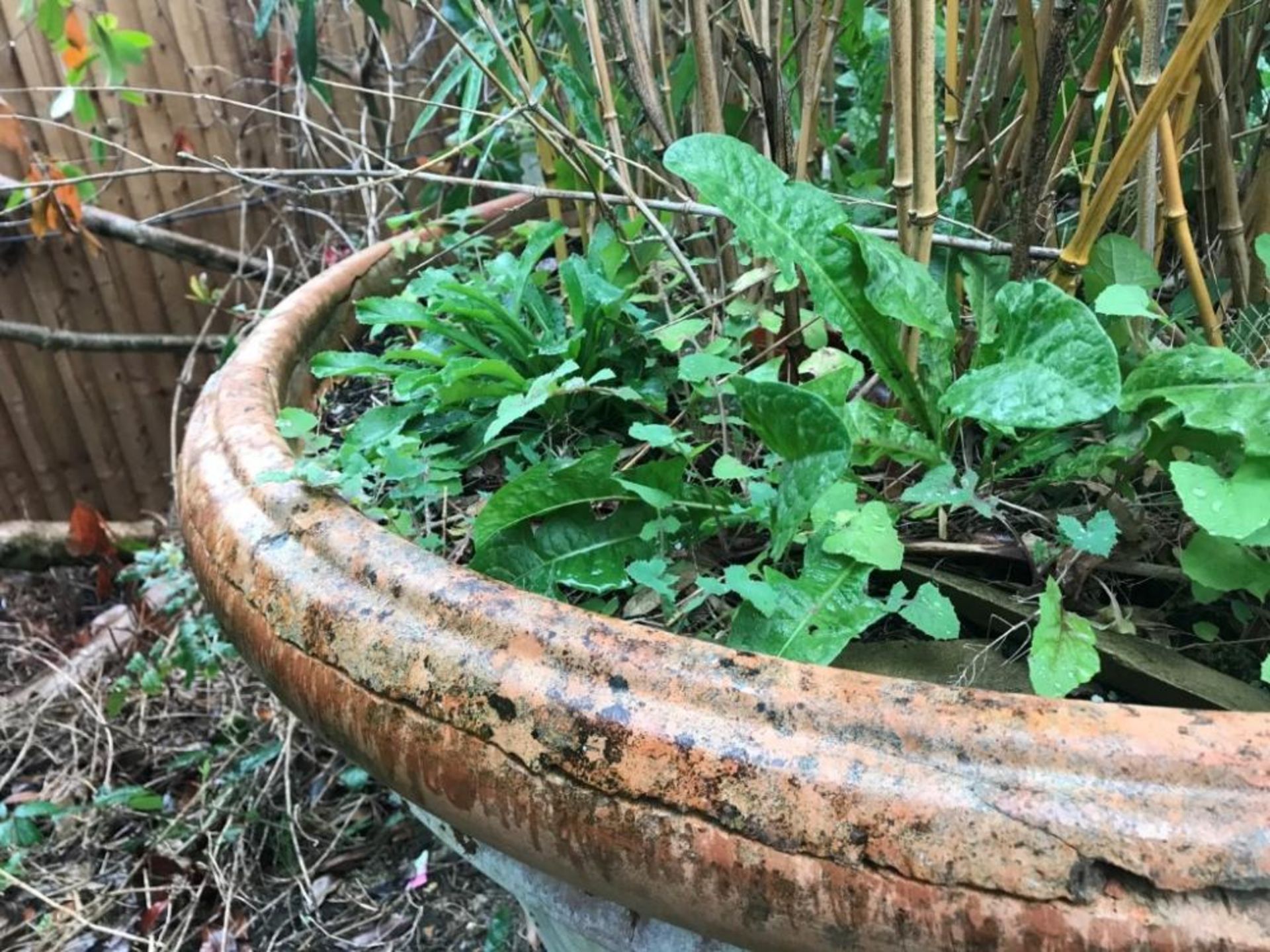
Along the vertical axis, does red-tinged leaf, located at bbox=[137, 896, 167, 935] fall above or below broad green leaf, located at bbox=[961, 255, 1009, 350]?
below

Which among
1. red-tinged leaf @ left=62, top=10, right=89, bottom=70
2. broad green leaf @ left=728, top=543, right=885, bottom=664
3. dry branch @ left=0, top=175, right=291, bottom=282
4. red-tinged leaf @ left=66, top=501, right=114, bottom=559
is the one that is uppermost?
red-tinged leaf @ left=62, top=10, right=89, bottom=70

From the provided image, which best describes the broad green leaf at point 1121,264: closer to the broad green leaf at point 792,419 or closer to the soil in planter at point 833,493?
the soil in planter at point 833,493

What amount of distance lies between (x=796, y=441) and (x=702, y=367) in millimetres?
93

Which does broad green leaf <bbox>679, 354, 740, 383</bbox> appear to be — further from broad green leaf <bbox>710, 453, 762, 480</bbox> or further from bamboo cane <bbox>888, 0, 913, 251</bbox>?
bamboo cane <bbox>888, 0, 913, 251</bbox>

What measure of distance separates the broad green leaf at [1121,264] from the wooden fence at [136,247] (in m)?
1.81

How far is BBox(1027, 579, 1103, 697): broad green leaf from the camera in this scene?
1.44 feet

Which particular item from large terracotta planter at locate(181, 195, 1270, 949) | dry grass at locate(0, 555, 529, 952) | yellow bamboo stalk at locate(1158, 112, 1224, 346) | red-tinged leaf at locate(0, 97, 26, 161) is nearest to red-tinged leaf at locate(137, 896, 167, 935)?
dry grass at locate(0, 555, 529, 952)

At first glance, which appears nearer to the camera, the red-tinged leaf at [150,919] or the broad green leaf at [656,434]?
the broad green leaf at [656,434]

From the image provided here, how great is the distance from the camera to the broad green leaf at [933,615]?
1.54ft

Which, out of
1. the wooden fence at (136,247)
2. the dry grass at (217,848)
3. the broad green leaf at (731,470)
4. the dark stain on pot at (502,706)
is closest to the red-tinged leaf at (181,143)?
the wooden fence at (136,247)

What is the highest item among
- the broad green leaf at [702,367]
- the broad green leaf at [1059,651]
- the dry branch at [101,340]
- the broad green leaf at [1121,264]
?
the broad green leaf at [1121,264]

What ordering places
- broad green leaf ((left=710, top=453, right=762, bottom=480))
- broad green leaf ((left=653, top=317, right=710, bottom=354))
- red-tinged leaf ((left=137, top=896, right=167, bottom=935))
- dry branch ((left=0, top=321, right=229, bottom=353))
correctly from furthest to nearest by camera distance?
1. dry branch ((left=0, top=321, right=229, bottom=353))
2. red-tinged leaf ((left=137, top=896, right=167, bottom=935))
3. broad green leaf ((left=653, top=317, right=710, bottom=354))
4. broad green leaf ((left=710, top=453, right=762, bottom=480))

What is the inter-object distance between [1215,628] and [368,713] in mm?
458

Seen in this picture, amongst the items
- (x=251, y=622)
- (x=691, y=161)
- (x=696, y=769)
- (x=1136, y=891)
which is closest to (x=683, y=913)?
(x=696, y=769)
